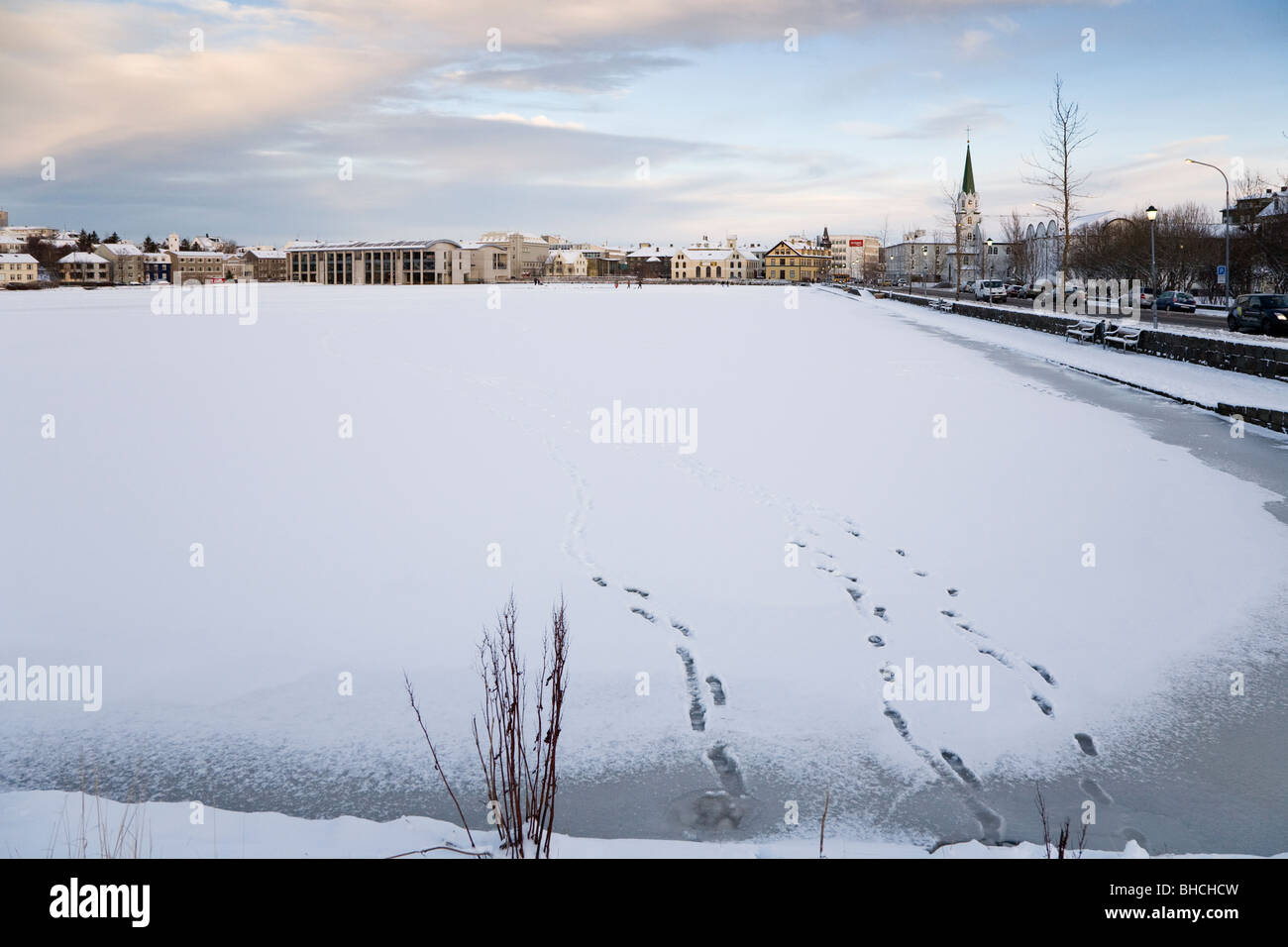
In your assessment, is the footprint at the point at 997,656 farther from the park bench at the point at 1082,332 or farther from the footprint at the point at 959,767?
the park bench at the point at 1082,332

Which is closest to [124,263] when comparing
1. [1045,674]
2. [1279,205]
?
[1279,205]

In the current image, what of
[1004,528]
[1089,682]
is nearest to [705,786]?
[1089,682]

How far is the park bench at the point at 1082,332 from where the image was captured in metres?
31.3

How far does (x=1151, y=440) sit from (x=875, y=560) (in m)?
8.10

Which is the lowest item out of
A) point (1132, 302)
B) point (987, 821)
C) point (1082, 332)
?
point (987, 821)

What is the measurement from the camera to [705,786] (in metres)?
5.40

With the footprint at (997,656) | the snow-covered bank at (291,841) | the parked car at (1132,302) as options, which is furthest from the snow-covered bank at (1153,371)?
the snow-covered bank at (291,841)

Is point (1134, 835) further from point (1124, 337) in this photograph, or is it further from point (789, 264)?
point (789, 264)

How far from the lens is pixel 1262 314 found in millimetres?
31797

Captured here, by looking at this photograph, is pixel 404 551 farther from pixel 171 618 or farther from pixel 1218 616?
pixel 1218 616

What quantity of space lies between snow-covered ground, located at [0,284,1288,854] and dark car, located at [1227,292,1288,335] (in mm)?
18078

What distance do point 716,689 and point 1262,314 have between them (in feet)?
106

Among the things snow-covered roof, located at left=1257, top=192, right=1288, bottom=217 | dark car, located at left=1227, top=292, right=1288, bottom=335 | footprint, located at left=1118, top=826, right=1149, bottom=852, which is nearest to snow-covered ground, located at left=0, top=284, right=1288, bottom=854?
footprint, located at left=1118, top=826, right=1149, bottom=852

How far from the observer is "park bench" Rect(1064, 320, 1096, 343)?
103 feet
